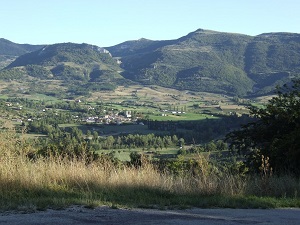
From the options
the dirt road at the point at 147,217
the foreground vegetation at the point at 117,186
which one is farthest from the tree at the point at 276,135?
the dirt road at the point at 147,217

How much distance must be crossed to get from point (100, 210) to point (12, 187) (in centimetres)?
163

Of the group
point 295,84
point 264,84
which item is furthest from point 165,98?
point 295,84

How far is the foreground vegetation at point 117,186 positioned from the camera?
6324mm

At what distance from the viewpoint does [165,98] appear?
518ft

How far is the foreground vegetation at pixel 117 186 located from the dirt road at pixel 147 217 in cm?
32

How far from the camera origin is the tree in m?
10.5

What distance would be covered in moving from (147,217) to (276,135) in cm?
768

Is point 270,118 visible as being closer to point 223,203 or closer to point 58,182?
point 223,203

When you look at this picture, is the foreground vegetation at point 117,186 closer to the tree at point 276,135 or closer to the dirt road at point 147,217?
the dirt road at point 147,217

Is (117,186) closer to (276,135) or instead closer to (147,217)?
(147,217)

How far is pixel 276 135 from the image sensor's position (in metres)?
12.1

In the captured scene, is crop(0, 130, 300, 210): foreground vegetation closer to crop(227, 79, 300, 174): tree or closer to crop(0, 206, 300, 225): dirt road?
crop(0, 206, 300, 225): dirt road

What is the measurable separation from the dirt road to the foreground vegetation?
32cm

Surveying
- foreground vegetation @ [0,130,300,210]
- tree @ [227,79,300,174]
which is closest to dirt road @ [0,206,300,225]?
foreground vegetation @ [0,130,300,210]
